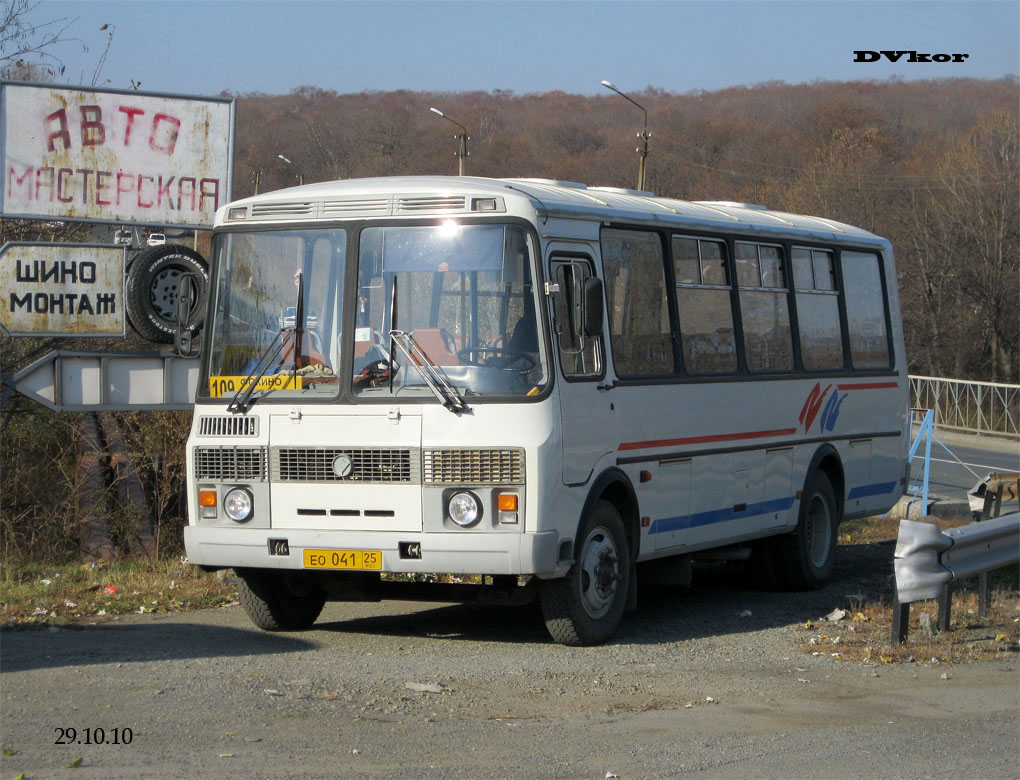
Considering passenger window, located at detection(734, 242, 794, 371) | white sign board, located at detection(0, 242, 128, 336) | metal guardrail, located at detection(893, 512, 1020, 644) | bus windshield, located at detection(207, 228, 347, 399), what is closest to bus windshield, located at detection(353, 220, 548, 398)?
bus windshield, located at detection(207, 228, 347, 399)

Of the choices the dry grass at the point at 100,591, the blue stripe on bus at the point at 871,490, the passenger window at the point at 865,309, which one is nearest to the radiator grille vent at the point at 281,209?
the dry grass at the point at 100,591

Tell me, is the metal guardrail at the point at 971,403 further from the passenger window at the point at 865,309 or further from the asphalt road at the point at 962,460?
the passenger window at the point at 865,309

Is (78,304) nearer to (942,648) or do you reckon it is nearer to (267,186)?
(942,648)

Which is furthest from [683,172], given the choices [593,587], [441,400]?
[441,400]

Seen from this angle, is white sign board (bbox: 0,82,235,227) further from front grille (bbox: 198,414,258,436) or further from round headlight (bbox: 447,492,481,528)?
round headlight (bbox: 447,492,481,528)

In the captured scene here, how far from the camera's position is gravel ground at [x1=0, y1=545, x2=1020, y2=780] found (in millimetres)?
6168

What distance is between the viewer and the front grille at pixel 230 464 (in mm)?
8930

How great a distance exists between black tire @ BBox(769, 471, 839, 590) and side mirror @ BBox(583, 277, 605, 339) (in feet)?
14.5

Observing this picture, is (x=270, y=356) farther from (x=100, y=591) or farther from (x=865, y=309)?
(x=865, y=309)

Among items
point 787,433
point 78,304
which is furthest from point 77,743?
point 787,433

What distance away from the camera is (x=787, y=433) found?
39.5 ft

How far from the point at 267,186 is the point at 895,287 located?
56.2 ft

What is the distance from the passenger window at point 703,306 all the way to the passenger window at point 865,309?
2622mm

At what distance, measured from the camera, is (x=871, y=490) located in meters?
13.9
